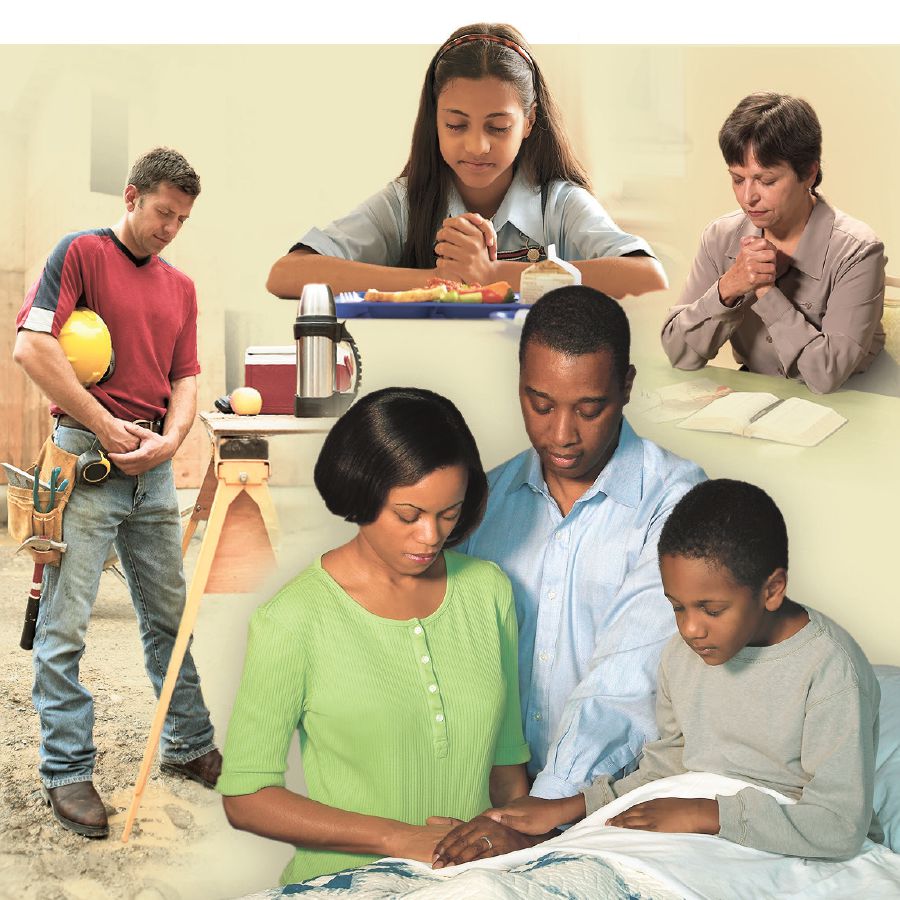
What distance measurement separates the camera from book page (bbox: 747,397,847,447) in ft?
8.73

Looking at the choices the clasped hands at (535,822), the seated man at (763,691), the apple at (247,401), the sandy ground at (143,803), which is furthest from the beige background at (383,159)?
the clasped hands at (535,822)

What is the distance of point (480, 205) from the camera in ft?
8.93

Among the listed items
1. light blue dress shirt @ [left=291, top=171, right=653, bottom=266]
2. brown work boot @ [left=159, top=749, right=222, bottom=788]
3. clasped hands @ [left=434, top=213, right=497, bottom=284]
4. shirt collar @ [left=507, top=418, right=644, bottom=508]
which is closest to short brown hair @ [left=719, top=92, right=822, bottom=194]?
light blue dress shirt @ [left=291, top=171, right=653, bottom=266]

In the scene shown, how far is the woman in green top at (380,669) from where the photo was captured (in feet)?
7.57

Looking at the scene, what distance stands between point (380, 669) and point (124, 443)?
0.89m

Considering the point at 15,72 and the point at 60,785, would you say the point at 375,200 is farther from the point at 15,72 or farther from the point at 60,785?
the point at 60,785

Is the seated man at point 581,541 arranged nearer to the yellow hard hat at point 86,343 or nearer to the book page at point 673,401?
the book page at point 673,401

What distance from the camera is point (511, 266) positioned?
2.69 meters

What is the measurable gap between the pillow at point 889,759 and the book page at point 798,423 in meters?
0.41

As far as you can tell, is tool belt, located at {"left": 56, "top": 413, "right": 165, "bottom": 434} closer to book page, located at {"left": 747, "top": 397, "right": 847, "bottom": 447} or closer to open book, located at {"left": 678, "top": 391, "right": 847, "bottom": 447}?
open book, located at {"left": 678, "top": 391, "right": 847, "bottom": 447}

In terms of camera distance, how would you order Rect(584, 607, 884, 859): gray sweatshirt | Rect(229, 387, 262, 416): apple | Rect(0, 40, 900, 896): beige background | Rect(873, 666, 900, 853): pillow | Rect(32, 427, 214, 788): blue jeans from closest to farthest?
Rect(584, 607, 884, 859): gray sweatshirt → Rect(873, 666, 900, 853): pillow → Rect(0, 40, 900, 896): beige background → Rect(229, 387, 262, 416): apple → Rect(32, 427, 214, 788): blue jeans

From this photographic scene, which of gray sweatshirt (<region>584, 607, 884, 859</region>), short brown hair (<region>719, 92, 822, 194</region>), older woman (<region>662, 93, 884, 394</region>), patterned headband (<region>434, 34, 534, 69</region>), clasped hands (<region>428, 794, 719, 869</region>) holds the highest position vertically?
patterned headband (<region>434, 34, 534, 69</region>)

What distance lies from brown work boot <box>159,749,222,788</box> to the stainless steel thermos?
0.85m
